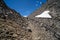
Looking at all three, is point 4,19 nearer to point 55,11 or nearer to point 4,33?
point 4,33

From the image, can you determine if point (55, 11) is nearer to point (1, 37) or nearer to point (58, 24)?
point (58, 24)

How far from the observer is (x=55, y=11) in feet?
98.2

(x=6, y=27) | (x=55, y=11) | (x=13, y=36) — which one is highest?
(x=55, y=11)

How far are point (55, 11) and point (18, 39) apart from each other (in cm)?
2233

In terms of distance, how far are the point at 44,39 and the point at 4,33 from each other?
5279 mm

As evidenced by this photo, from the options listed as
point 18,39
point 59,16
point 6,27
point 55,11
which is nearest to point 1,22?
point 6,27

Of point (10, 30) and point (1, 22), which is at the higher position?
point (1, 22)

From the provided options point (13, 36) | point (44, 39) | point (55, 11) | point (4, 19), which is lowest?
point (44, 39)

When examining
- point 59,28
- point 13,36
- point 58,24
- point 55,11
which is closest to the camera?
point 13,36

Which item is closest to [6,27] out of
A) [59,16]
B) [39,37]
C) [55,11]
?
[39,37]

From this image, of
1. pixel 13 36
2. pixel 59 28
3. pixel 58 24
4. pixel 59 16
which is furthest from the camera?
pixel 59 16

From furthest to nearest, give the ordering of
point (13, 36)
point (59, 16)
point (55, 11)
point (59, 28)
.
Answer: point (55, 11) → point (59, 16) → point (59, 28) → point (13, 36)

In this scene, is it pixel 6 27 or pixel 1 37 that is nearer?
pixel 1 37

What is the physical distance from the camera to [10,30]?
964 centimetres
